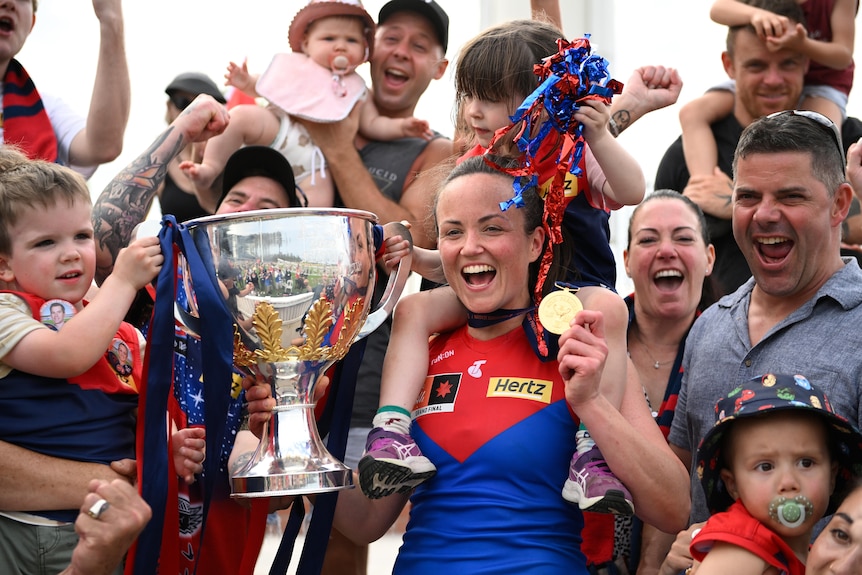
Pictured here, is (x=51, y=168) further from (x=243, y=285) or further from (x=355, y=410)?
(x=355, y=410)

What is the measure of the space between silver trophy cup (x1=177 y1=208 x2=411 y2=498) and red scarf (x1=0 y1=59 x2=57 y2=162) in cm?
112

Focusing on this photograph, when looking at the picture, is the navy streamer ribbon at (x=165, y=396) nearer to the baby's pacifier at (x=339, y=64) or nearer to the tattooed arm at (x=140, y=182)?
the tattooed arm at (x=140, y=182)

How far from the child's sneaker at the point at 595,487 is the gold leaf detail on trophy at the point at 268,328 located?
0.60 meters

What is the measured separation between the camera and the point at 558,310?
2133 mm

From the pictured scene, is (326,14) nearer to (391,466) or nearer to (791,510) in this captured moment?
(391,466)

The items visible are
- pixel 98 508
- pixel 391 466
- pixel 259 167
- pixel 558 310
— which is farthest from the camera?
pixel 259 167

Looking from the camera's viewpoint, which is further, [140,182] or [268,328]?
[140,182]

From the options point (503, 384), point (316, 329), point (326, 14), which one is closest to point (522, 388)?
point (503, 384)

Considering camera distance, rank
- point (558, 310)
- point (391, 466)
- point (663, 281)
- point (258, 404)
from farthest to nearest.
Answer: point (663, 281) < point (258, 404) < point (558, 310) < point (391, 466)

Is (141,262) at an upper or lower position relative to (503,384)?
upper

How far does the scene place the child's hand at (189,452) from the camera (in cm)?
222

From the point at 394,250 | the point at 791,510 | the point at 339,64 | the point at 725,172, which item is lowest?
the point at 791,510

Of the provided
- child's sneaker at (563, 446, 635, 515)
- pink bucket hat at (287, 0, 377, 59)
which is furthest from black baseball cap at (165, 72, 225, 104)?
child's sneaker at (563, 446, 635, 515)

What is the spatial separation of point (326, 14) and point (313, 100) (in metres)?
0.30
